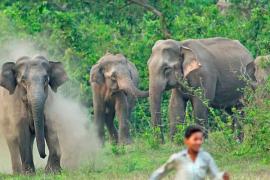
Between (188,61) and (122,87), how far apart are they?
166 centimetres

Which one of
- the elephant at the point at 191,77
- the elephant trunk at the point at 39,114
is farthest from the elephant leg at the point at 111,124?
the elephant trunk at the point at 39,114

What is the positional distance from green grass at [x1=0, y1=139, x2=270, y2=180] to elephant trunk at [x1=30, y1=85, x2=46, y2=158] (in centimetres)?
39

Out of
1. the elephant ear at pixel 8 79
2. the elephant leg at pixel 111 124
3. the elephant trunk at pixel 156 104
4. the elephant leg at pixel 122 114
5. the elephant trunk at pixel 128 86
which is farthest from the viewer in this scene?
the elephant leg at pixel 111 124

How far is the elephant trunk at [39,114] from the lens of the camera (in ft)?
55.5

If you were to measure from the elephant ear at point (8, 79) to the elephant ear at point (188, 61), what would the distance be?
4.45 meters

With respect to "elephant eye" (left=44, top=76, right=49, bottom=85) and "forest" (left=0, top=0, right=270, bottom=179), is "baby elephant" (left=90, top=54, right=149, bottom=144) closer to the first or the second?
"forest" (left=0, top=0, right=270, bottom=179)

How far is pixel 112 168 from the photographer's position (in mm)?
17594

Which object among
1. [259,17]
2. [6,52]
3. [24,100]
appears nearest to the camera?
[24,100]

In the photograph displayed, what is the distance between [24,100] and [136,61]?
908 centimetres

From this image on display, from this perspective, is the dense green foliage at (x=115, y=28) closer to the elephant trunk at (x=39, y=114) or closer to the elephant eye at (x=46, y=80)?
the elephant eye at (x=46, y=80)

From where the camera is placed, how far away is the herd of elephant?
17391 mm

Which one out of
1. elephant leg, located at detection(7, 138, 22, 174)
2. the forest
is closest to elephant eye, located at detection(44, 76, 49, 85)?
elephant leg, located at detection(7, 138, 22, 174)

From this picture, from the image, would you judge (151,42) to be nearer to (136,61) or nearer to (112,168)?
(136,61)

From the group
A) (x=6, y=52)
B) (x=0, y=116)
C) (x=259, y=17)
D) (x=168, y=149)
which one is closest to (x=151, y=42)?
(x=259, y=17)
